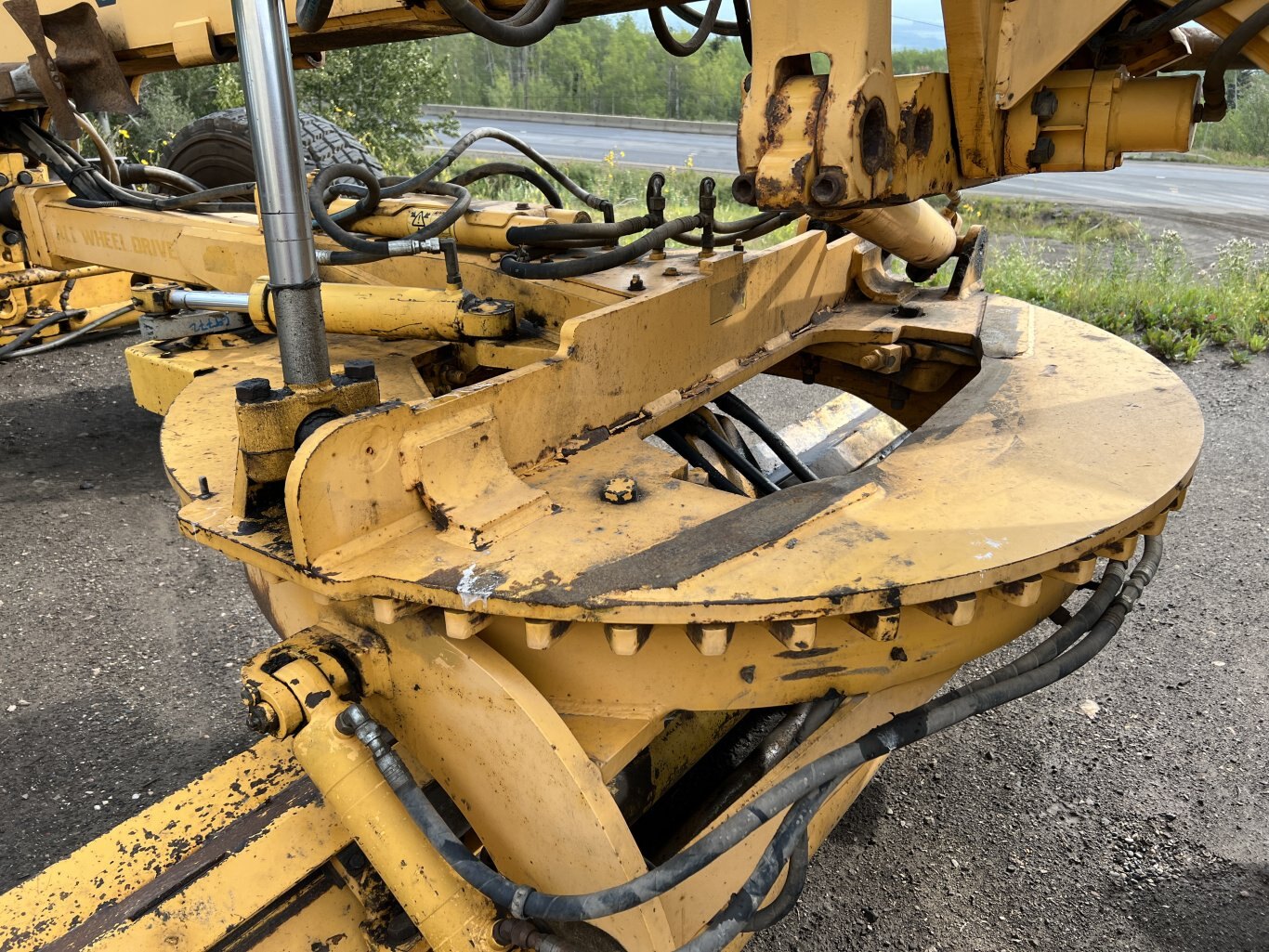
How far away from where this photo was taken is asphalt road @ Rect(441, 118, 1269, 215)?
508 inches

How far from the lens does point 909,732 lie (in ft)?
4.98

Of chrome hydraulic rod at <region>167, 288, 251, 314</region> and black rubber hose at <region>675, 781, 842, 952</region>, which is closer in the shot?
black rubber hose at <region>675, 781, 842, 952</region>

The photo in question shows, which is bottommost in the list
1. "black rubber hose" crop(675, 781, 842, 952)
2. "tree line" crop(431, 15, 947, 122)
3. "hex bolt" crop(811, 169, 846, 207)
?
"black rubber hose" crop(675, 781, 842, 952)

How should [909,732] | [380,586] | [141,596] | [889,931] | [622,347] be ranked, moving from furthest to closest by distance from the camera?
[141,596]
[889,931]
[622,347]
[909,732]
[380,586]

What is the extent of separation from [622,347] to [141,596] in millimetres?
2220

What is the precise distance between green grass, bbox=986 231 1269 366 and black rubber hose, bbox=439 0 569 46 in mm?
4794

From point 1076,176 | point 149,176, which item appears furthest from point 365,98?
point 1076,176

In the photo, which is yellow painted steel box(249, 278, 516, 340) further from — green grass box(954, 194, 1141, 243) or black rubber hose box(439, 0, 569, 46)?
green grass box(954, 194, 1141, 243)

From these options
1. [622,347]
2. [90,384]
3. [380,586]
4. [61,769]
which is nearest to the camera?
[380,586]

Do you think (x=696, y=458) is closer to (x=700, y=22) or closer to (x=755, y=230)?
(x=755, y=230)

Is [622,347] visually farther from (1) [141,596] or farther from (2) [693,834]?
(1) [141,596]

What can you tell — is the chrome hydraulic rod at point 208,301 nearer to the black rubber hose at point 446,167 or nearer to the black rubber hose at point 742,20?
the black rubber hose at point 446,167

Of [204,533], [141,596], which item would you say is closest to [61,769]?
[141,596]

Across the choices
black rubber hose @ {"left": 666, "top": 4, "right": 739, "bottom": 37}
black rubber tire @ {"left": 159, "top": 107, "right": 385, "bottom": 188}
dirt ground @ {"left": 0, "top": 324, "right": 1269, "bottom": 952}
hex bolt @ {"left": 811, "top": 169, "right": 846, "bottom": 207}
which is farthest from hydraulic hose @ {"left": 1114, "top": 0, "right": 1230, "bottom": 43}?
black rubber tire @ {"left": 159, "top": 107, "right": 385, "bottom": 188}
